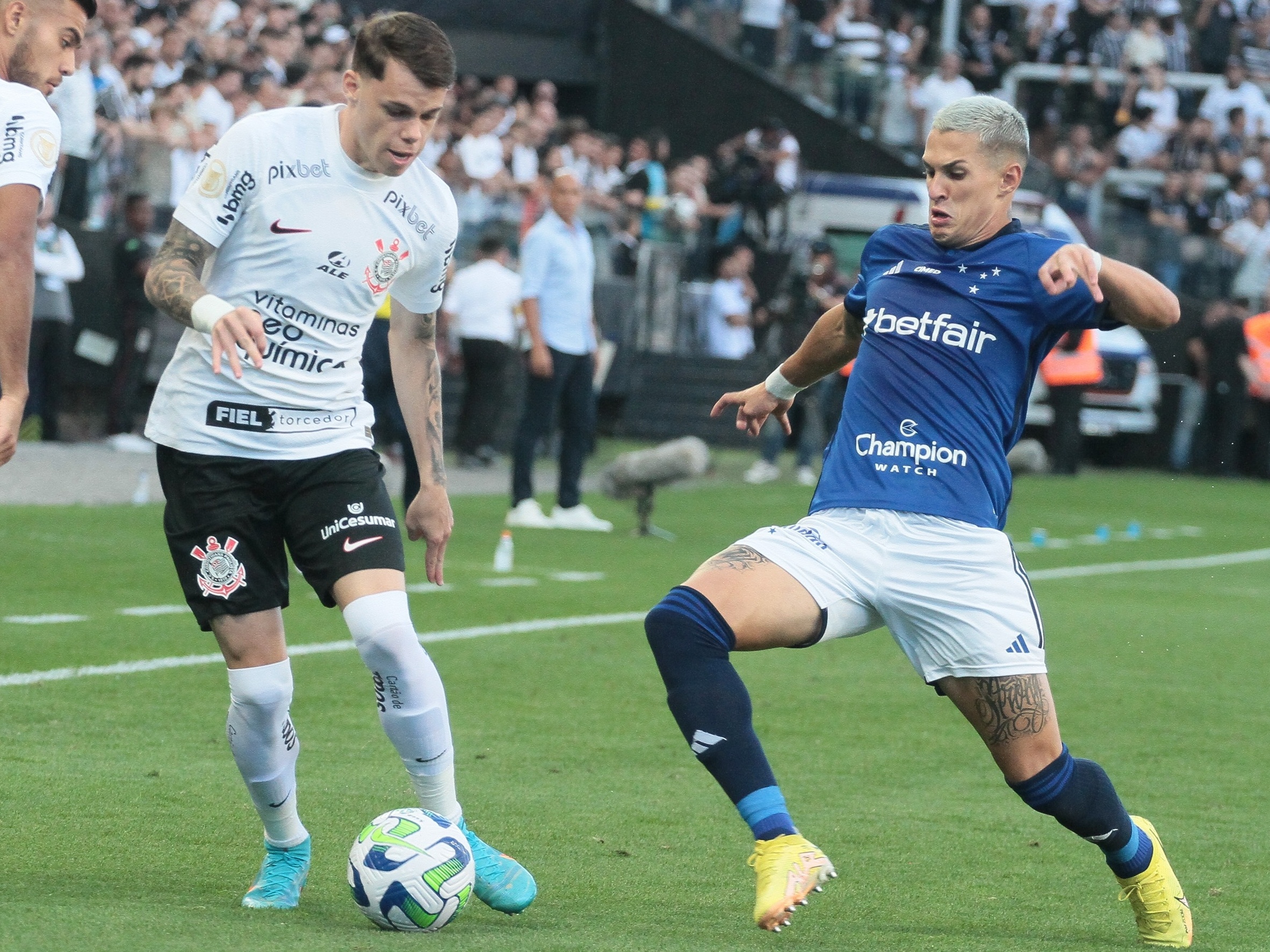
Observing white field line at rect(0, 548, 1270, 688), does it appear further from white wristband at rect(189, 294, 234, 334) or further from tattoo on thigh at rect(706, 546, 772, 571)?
tattoo on thigh at rect(706, 546, 772, 571)

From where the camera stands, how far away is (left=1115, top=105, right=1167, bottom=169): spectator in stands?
3144 cm

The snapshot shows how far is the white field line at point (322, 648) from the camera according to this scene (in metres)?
7.89

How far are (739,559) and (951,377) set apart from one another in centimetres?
73

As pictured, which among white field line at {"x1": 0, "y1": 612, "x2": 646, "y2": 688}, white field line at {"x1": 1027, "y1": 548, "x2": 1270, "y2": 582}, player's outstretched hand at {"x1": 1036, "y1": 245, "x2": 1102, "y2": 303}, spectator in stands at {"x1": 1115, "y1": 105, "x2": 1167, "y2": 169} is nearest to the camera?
player's outstretched hand at {"x1": 1036, "y1": 245, "x2": 1102, "y2": 303}

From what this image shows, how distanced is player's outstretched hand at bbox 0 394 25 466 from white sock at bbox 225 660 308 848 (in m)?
0.80

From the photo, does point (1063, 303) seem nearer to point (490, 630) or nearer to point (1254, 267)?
point (490, 630)

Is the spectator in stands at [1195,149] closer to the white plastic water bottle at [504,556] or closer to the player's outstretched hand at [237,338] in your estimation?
the white plastic water bottle at [504,556]

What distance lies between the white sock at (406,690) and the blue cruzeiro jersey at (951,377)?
3.67 feet

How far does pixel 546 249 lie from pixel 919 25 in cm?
1975

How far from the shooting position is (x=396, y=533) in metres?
4.90

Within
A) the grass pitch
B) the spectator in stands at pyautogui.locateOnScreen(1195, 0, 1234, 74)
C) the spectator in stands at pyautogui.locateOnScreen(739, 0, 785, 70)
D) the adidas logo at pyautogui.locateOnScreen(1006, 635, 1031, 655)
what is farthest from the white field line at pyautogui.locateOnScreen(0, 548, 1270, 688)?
the spectator in stands at pyautogui.locateOnScreen(1195, 0, 1234, 74)

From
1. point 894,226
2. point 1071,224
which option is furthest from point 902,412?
point 1071,224

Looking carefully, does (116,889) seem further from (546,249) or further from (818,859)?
(546,249)

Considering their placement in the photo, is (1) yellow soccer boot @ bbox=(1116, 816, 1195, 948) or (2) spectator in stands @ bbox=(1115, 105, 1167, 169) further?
(2) spectator in stands @ bbox=(1115, 105, 1167, 169)
